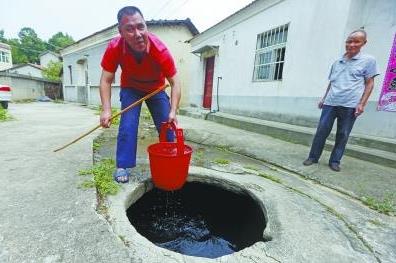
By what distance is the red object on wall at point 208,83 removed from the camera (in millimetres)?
10133

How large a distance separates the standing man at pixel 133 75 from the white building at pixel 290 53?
3.71 metres

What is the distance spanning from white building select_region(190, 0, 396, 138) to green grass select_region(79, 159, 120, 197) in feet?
13.9

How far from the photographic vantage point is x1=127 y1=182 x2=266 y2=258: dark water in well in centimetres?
231

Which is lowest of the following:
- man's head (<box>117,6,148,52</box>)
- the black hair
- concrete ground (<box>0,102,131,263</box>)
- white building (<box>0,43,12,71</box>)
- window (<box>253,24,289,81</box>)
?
concrete ground (<box>0,102,131,263</box>)

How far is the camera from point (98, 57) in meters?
13.6

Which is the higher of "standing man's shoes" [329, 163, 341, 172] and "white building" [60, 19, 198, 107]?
"white building" [60, 19, 198, 107]

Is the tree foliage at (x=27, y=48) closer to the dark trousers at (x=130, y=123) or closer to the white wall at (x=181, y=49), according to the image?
the white wall at (x=181, y=49)

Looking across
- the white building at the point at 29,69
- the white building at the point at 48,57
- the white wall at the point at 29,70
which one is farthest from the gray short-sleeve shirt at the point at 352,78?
the white wall at the point at 29,70

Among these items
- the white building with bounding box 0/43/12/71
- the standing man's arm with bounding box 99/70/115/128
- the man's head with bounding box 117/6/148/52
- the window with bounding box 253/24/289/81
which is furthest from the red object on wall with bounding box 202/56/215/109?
the white building with bounding box 0/43/12/71

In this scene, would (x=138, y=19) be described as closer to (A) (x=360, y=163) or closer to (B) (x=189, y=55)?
(A) (x=360, y=163)

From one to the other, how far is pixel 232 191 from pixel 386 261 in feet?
4.59

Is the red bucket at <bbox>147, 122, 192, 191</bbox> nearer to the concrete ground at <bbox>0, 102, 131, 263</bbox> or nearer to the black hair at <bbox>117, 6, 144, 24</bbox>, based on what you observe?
the concrete ground at <bbox>0, 102, 131, 263</bbox>

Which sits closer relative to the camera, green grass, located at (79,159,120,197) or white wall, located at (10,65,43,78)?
green grass, located at (79,159,120,197)

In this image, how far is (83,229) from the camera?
1.60 meters
